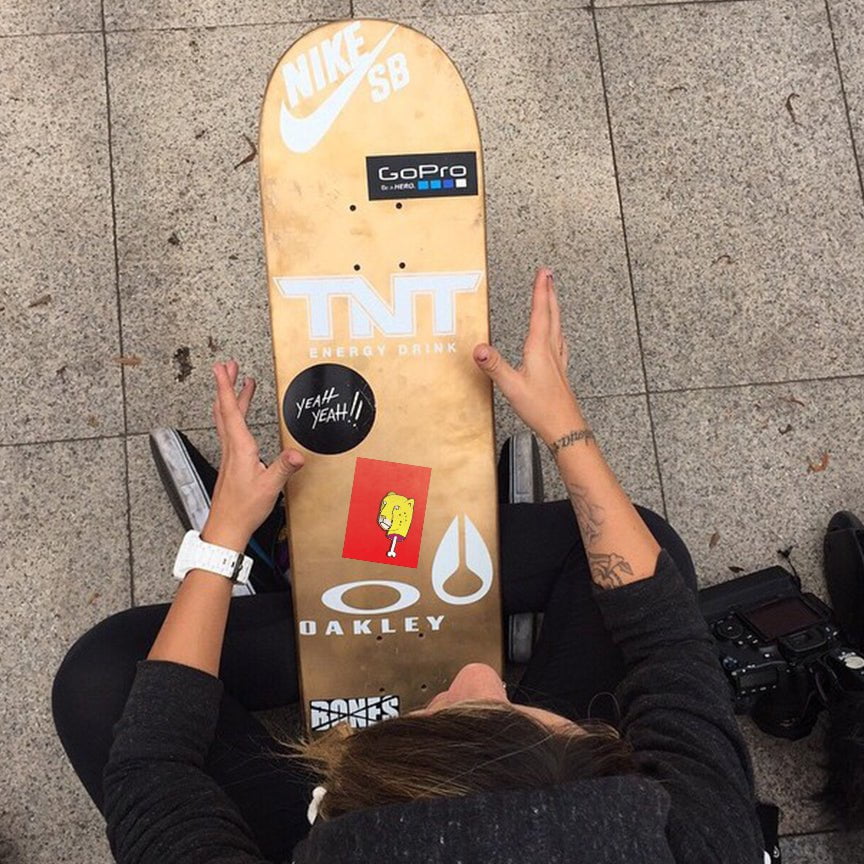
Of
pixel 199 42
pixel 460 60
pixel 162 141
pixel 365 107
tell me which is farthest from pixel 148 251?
pixel 460 60

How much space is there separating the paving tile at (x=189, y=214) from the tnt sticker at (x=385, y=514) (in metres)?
0.45

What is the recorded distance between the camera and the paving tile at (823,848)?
1.80 m

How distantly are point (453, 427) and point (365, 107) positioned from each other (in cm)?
59

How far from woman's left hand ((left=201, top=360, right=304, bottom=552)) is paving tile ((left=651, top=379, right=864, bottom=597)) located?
38.3 inches

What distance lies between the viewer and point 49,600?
1846mm

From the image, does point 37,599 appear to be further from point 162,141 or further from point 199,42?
point 199,42

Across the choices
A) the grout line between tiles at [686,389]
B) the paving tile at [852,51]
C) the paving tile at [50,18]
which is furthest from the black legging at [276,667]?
the paving tile at [50,18]

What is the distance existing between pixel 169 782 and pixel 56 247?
132 centimetres

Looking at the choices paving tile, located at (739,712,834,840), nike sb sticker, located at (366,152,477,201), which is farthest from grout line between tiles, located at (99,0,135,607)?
paving tile, located at (739,712,834,840)

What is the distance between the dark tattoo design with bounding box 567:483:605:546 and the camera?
134cm

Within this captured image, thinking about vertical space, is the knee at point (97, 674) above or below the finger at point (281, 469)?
below

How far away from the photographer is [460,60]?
210cm

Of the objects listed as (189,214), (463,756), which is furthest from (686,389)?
(463,756)

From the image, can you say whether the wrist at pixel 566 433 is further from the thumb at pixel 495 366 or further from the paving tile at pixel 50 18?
the paving tile at pixel 50 18
